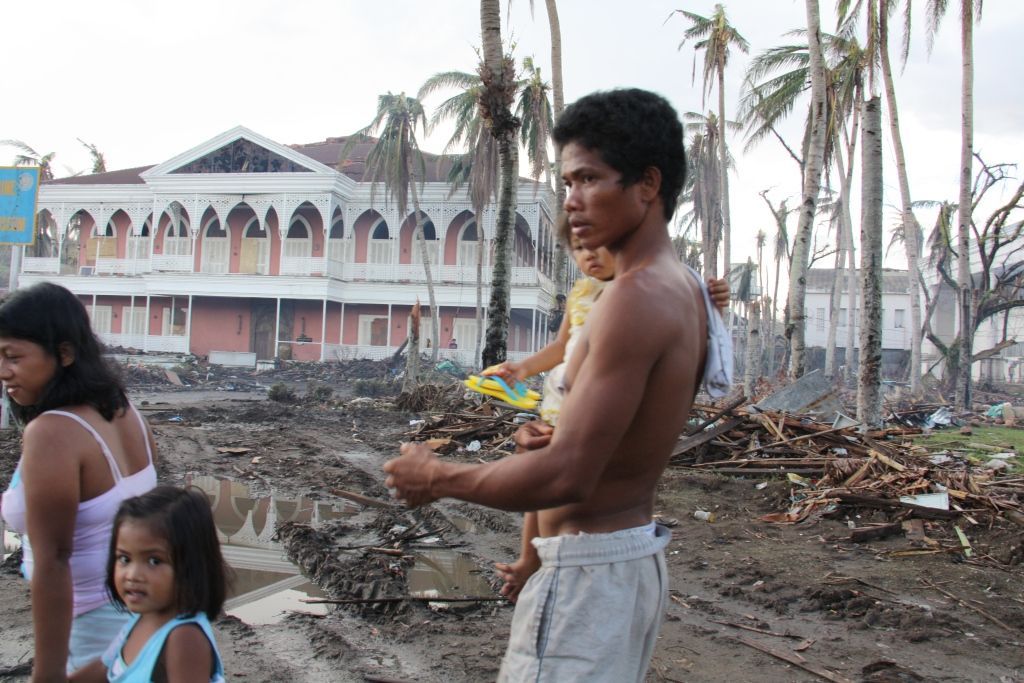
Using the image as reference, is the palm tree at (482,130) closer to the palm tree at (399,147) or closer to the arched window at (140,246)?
the palm tree at (399,147)

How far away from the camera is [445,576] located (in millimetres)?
5504

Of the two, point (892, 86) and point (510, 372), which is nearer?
point (510, 372)

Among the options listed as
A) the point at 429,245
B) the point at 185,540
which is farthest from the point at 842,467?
the point at 429,245

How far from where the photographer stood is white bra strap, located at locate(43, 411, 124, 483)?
81.6 inches

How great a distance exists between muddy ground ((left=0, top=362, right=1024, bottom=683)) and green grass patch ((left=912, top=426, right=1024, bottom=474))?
3740 mm

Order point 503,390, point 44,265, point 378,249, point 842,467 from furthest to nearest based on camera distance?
point 44,265
point 378,249
point 842,467
point 503,390

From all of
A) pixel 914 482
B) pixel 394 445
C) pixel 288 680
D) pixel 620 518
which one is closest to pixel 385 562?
pixel 288 680

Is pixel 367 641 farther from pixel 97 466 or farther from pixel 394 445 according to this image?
pixel 394 445

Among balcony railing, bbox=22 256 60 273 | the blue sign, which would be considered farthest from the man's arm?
balcony railing, bbox=22 256 60 273

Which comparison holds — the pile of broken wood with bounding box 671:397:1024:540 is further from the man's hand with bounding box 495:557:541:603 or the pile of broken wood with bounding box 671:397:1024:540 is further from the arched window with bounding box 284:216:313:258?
the arched window with bounding box 284:216:313:258

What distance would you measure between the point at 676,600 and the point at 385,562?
2021 millimetres

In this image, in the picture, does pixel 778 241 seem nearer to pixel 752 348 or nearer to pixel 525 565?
pixel 752 348

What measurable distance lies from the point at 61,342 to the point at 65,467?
40 cm

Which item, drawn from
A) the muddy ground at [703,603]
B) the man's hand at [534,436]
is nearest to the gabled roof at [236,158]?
the muddy ground at [703,603]
